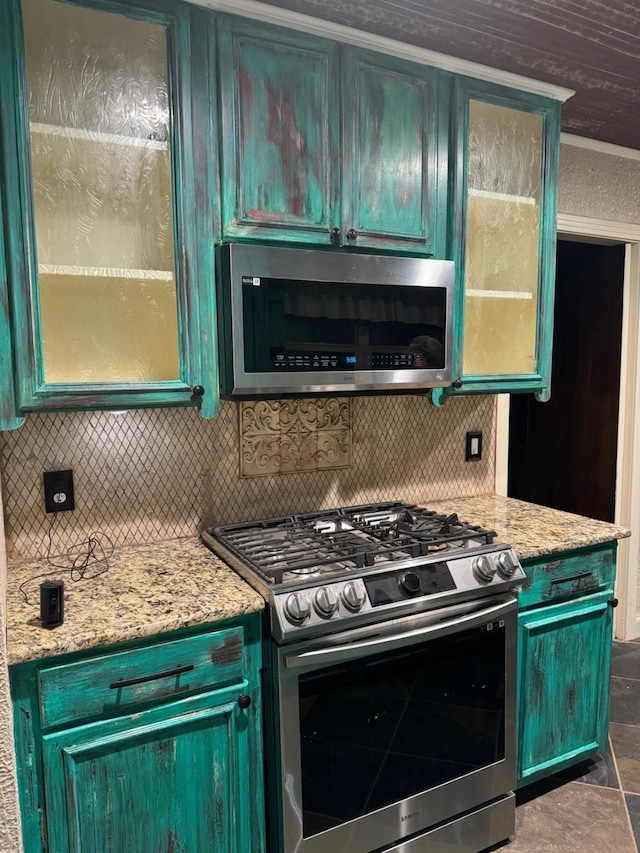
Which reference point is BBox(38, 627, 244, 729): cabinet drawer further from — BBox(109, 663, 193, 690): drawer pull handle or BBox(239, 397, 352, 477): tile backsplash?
BBox(239, 397, 352, 477): tile backsplash

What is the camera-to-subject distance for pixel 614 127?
258 centimetres

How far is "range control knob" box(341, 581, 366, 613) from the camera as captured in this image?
4.83ft

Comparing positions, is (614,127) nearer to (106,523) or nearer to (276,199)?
(276,199)

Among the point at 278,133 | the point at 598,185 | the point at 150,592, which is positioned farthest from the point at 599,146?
the point at 150,592

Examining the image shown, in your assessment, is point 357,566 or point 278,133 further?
point 278,133

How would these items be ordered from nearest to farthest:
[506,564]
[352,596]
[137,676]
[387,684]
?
[137,676] → [352,596] → [387,684] → [506,564]

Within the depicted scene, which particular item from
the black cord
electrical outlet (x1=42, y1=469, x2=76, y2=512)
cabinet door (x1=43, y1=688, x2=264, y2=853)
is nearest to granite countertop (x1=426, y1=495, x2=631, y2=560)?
cabinet door (x1=43, y1=688, x2=264, y2=853)

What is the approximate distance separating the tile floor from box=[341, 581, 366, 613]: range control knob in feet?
3.48

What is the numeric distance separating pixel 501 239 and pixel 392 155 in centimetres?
52

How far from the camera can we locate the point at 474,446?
2496mm

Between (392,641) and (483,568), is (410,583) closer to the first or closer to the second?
(392,641)

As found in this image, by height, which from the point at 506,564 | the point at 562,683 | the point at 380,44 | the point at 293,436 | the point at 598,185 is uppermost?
the point at 380,44

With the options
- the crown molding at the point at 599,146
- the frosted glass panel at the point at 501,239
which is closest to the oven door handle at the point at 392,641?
the frosted glass panel at the point at 501,239

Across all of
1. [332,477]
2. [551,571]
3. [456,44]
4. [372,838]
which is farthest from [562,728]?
[456,44]
